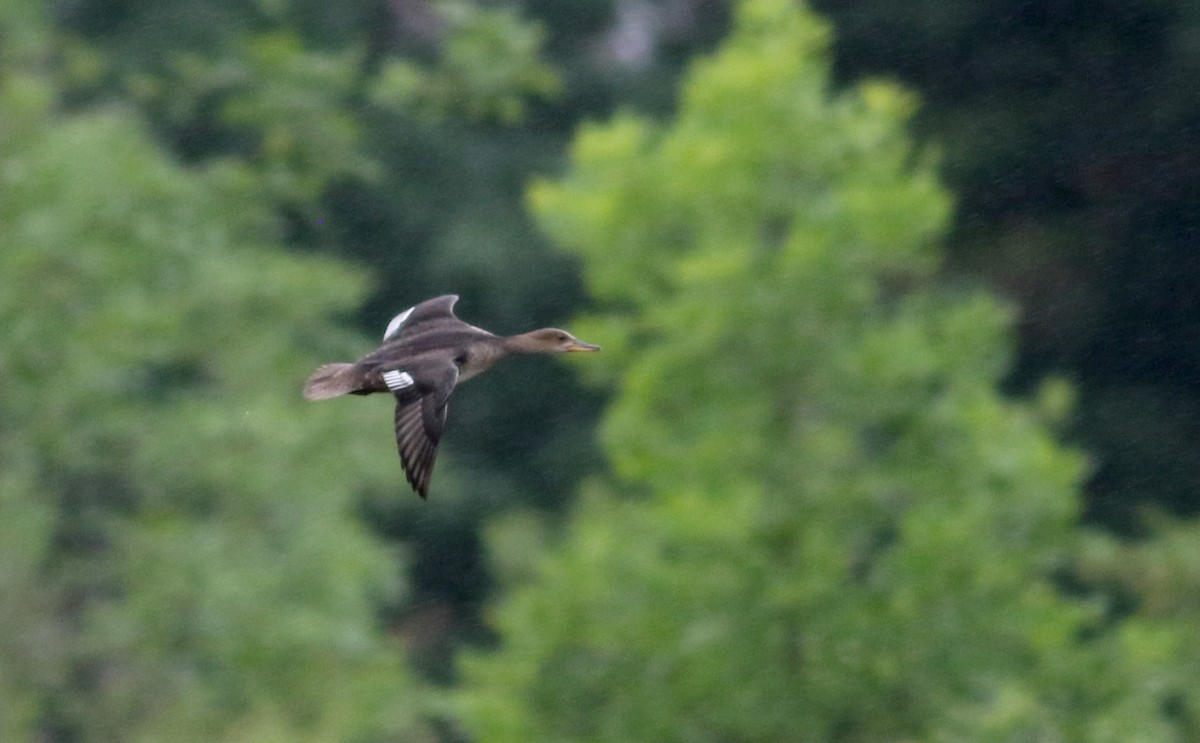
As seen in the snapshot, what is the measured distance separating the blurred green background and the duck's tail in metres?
5.52

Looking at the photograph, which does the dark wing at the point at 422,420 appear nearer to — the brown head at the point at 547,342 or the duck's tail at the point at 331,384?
the duck's tail at the point at 331,384

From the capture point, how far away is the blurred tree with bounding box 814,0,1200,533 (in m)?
20.2

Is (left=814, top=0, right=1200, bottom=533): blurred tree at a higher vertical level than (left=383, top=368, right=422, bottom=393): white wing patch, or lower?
higher

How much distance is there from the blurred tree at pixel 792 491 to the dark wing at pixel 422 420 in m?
6.33

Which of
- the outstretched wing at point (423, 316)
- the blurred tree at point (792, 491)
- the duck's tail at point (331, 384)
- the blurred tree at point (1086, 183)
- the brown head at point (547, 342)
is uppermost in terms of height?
the blurred tree at point (1086, 183)

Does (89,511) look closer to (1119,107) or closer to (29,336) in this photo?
(29,336)

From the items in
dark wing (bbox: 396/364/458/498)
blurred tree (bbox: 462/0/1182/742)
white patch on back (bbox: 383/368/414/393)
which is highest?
blurred tree (bbox: 462/0/1182/742)

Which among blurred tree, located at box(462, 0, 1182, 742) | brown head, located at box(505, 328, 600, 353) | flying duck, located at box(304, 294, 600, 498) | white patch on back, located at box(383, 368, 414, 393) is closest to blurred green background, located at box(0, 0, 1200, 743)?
blurred tree, located at box(462, 0, 1182, 742)

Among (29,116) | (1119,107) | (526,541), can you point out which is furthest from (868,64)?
(29,116)

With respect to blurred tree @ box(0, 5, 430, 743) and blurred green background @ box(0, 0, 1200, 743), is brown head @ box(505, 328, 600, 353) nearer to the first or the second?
blurred green background @ box(0, 0, 1200, 743)

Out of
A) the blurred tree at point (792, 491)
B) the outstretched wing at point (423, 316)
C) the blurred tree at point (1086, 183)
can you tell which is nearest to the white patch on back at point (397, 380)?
the outstretched wing at point (423, 316)

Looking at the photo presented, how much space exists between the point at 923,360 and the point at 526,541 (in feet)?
15.7

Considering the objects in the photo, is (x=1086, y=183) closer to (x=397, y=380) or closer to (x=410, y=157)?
(x=410, y=157)

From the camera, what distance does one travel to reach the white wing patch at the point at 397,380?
24.1ft
